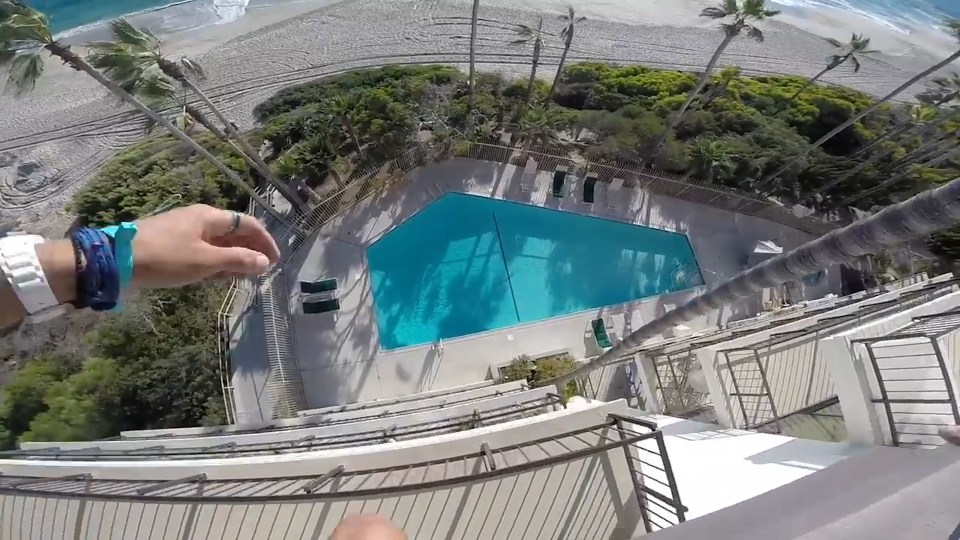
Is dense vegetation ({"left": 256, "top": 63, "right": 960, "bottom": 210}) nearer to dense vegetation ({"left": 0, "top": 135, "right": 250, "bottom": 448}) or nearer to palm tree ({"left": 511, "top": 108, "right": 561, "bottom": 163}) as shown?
palm tree ({"left": 511, "top": 108, "right": 561, "bottom": 163})

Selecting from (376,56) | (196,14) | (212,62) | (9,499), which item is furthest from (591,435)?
(196,14)

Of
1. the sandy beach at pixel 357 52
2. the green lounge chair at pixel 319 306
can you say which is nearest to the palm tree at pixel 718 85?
the sandy beach at pixel 357 52

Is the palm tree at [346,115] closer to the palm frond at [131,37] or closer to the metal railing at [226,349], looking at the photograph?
the metal railing at [226,349]

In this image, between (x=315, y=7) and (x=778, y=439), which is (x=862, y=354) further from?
(x=315, y=7)

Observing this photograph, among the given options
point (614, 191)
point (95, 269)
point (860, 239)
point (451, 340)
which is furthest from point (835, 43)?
point (95, 269)

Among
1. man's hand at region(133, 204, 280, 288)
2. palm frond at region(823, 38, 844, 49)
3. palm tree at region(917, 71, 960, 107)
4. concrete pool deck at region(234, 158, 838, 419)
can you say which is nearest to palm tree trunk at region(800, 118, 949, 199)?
palm tree at region(917, 71, 960, 107)

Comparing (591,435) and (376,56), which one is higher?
(376,56)
